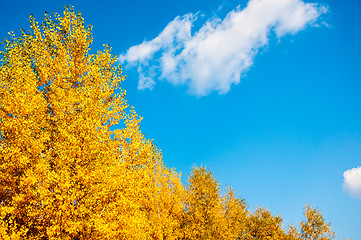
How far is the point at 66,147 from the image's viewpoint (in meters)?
11.1

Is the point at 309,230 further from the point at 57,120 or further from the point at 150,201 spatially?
the point at 57,120

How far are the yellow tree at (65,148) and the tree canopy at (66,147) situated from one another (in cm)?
5

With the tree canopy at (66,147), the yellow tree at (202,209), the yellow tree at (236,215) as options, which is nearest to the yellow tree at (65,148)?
the tree canopy at (66,147)

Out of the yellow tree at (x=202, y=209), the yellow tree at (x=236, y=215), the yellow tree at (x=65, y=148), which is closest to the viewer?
the yellow tree at (x=65, y=148)

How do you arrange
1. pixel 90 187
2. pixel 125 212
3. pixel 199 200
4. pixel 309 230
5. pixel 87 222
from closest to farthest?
pixel 87 222
pixel 90 187
pixel 125 212
pixel 199 200
pixel 309 230

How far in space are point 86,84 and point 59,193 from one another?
25.0ft

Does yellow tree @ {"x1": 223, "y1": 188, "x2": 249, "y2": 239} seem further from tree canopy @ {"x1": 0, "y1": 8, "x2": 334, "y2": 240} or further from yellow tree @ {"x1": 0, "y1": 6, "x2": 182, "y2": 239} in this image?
yellow tree @ {"x1": 0, "y1": 6, "x2": 182, "y2": 239}

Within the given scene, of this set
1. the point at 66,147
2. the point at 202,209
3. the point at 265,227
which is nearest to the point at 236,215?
the point at 265,227

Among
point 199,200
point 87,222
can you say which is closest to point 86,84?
point 87,222

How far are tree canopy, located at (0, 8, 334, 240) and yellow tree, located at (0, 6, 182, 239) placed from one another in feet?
0.16

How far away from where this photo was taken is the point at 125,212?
11.6 m

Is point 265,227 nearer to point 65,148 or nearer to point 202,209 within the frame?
point 202,209

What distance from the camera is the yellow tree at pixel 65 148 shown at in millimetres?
9953

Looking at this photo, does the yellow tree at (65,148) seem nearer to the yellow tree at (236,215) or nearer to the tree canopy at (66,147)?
the tree canopy at (66,147)
